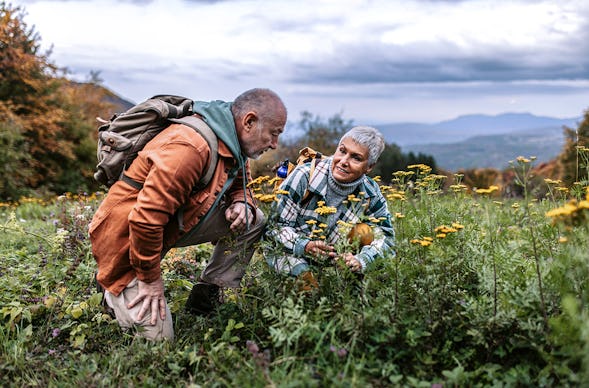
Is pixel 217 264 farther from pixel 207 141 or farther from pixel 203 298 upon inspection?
pixel 207 141

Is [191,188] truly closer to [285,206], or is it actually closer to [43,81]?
[285,206]

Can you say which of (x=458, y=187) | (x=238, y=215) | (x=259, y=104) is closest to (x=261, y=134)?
(x=259, y=104)

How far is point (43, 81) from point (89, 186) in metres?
2.96

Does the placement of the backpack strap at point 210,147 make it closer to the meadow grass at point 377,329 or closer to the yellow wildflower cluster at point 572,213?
the meadow grass at point 377,329

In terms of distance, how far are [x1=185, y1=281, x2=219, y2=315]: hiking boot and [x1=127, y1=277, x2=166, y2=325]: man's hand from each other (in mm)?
491

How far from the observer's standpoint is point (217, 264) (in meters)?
4.03

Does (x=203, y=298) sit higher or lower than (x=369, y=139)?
lower

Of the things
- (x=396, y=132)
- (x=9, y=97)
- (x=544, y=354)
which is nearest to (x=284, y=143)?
(x=9, y=97)

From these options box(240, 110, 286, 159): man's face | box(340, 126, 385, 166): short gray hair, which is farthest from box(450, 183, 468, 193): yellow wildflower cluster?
box(240, 110, 286, 159): man's face

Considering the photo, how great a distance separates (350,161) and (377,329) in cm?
130

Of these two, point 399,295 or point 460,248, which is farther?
point 460,248

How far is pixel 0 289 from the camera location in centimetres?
427

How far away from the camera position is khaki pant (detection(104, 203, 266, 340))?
11.5 feet

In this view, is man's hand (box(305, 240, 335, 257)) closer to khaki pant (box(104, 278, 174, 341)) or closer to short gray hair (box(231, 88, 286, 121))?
short gray hair (box(231, 88, 286, 121))
